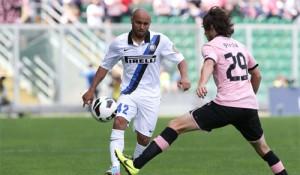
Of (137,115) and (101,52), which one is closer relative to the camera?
(137,115)

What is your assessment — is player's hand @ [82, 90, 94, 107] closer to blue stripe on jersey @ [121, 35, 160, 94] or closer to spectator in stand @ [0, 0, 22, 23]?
blue stripe on jersey @ [121, 35, 160, 94]

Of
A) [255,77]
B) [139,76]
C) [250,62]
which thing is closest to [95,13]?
[139,76]

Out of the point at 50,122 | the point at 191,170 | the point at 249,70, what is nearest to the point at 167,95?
the point at 50,122

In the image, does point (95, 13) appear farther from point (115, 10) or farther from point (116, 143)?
point (116, 143)

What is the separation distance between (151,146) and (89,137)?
1109 cm

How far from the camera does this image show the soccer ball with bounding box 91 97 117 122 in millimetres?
11828

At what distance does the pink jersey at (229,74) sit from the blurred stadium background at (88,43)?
26.4 meters

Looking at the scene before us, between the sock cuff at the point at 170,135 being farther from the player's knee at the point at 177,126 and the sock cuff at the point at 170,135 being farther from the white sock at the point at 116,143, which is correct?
the white sock at the point at 116,143

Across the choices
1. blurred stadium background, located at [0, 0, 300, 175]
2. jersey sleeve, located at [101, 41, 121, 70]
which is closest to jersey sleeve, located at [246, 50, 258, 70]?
jersey sleeve, located at [101, 41, 121, 70]

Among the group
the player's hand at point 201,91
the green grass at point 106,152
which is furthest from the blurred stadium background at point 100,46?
the player's hand at point 201,91

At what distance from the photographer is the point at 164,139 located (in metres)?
10.1

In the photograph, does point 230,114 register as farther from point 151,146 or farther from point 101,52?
point 101,52

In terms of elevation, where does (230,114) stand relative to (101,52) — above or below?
above

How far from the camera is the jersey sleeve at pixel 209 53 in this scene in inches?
390
